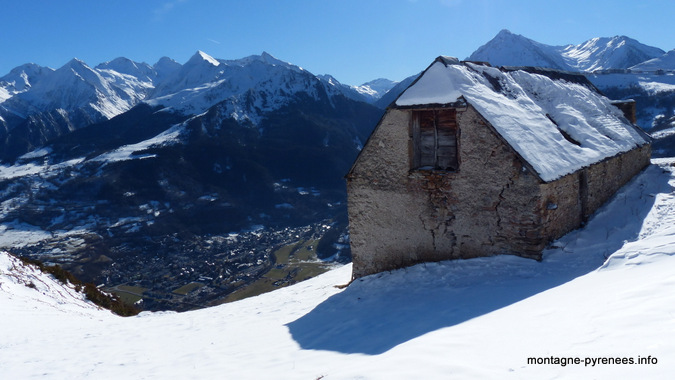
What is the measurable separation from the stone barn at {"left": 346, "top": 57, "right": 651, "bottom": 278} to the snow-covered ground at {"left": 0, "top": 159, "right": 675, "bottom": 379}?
0.66m

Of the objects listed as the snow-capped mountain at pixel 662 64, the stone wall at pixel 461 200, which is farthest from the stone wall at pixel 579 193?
the snow-capped mountain at pixel 662 64

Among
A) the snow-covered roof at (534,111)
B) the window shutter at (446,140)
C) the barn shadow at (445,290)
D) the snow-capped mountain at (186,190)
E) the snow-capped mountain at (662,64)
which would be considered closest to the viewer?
the barn shadow at (445,290)

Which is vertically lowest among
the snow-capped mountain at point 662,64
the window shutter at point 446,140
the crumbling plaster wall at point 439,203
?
the crumbling plaster wall at point 439,203

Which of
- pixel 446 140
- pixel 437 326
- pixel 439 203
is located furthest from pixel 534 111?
pixel 437 326

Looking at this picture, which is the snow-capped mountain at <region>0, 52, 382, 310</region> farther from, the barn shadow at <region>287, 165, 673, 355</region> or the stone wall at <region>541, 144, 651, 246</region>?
the stone wall at <region>541, 144, 651, 246</region>

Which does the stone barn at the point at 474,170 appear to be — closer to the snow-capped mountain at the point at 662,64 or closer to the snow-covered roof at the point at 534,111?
the snow-covered roof at the point at 534,111

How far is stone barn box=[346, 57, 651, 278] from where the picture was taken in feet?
32.6

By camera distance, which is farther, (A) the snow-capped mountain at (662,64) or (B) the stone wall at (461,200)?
(A) the snow-capped mountain at (662,64)

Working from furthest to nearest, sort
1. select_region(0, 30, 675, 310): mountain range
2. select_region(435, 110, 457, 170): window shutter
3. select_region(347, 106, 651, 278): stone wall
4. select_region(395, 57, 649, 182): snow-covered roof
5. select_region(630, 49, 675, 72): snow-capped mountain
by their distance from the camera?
select_region(630, 49, 675, 72): snow-capped mountain
select_region(0, 30, 675, 310): mountain range
select_region(435, 110, 457, 170): window shutter
select_region(395, 57, 649, 182): snow-covered roof
select_region(347, 106, 651, 278): stone wall

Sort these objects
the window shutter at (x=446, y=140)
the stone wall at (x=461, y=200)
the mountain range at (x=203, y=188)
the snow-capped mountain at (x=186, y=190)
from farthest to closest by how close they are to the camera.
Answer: the snow-capped mountain at (x=186, y=190)
the mountain range at (x=203, y=188)
the window shutter at (x=446, y=140)
the stone wall at (x=461, y=200)

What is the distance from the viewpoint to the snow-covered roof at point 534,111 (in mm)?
10250

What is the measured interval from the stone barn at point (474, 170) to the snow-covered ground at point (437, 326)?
2.15 feet

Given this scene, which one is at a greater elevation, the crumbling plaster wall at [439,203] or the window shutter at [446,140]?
the window shutter at [446,140]

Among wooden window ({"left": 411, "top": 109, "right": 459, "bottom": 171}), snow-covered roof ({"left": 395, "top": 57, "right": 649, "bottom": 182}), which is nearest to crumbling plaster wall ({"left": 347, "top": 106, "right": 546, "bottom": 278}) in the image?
wooden window ({"left": 411, "top": 109, "right": 459, "bottom": 171})
